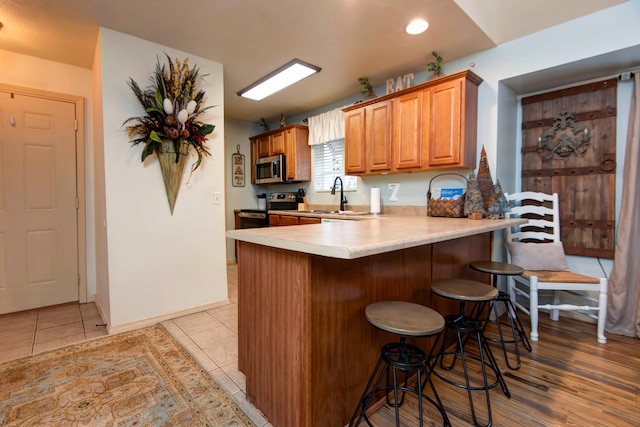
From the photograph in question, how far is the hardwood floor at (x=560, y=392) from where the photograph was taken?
147 cm

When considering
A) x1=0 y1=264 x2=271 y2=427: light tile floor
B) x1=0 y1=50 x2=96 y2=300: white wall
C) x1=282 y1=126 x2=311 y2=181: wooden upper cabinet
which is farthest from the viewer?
x1=282 y1=126 x2=311 y2=181: wooden upper cabinet

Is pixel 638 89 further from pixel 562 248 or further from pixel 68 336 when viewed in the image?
pixel 68 336

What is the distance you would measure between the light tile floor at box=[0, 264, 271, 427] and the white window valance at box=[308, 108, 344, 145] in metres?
2.55

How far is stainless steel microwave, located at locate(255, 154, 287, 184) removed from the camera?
471cm

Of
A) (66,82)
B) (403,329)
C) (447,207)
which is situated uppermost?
(66,82)

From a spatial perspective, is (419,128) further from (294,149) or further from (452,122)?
(294,149)

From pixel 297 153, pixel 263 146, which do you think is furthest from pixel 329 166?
pixel 263 146

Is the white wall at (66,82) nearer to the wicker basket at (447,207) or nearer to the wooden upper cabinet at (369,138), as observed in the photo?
the wooden upper cabinet at (369,138)

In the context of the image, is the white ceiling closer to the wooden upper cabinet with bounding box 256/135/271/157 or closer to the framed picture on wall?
the wooden upper cabinet with bounding box 256/135/271/157

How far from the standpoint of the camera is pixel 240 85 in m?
3.60

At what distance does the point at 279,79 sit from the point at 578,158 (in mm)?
3131

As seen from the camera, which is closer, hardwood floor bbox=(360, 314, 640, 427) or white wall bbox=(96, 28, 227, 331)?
hardwood floor bbox=(360, 314, 640, 427)

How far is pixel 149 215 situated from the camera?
2.62m

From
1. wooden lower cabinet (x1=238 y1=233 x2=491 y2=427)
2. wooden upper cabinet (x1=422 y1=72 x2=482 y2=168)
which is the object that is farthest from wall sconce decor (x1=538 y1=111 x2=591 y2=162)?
wooden lower cabinet (x1=238 y1=233 x2=491 y2=427)
